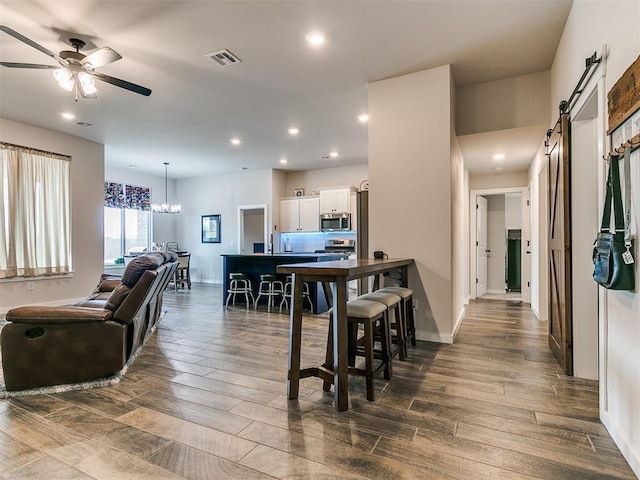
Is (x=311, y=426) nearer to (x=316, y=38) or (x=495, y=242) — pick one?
(x=316, y=38)

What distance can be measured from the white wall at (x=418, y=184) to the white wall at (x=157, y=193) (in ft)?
23.4

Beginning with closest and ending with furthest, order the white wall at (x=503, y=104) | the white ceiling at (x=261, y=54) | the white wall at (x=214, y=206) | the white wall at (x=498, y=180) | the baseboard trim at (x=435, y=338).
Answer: the white ceiling at (x=261, y=54) → the baseboard trim at (x=435, y=338) → the white wall at (x=503, y=104) → the white wall at (x=498, y=180) → the white wall at (x=214, y=206)

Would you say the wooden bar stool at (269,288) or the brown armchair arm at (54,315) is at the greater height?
the brown armchair arm at (54,315)

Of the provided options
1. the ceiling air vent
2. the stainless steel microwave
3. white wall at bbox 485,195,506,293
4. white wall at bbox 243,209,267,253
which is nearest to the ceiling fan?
the ceiling air vent

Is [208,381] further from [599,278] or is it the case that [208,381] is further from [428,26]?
[428,26]

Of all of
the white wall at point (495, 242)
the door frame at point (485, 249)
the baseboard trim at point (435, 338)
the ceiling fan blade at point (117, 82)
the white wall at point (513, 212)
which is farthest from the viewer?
the white wall at point (513, 212)

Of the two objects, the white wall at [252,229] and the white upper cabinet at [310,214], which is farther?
the white wall at [252,229]

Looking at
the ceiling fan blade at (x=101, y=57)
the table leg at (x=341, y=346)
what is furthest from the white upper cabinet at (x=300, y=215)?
the table leg at (x=341, y=346)

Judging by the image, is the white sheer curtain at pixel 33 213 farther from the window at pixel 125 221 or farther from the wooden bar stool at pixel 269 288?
the wooden bar stool at pixel 269 288

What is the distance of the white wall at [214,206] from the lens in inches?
352

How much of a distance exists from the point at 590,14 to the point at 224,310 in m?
5.36

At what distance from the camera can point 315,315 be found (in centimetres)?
518

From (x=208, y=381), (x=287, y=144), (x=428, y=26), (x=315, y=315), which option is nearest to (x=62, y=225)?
(x=287, y=144)

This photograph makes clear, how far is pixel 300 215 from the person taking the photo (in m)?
8.57
